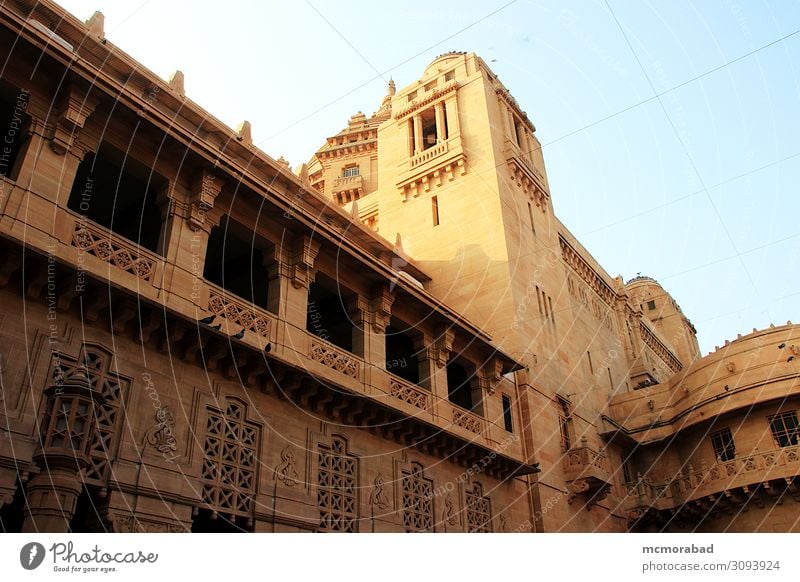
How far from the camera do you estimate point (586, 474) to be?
983 inches

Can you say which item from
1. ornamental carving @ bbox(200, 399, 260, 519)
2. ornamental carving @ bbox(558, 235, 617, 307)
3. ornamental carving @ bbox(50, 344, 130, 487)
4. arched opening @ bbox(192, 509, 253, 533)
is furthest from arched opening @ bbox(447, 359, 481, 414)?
ornamental carving @ bbox(558, 235, 617, 307)

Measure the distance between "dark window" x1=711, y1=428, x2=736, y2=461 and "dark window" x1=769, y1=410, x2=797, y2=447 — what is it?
1.65 metres

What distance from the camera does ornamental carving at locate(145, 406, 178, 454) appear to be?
1180cm

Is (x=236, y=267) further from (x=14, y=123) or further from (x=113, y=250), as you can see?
(x=14, y=123)

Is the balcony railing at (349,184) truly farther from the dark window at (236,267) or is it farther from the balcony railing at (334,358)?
the balcony railing at (334,358)

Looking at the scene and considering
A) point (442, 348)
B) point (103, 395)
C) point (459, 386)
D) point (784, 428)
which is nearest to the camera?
point (103, 395)

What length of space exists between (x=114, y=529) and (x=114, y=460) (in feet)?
3.59

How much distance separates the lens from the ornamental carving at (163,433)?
465 inches

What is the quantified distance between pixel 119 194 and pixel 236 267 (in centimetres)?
367

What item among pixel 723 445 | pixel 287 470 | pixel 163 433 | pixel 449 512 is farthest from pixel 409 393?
pixel 723 445

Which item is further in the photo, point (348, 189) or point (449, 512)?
point (348, 189)

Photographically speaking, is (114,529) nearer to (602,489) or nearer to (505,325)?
(505,325)

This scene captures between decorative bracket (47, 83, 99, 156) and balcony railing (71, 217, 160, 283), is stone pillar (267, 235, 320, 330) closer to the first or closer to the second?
balcony railing (71, 217, 160, 283)

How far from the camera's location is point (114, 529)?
416 inches
